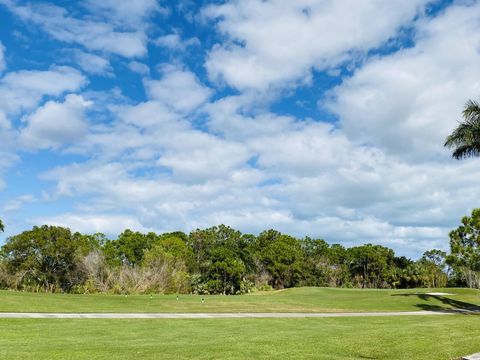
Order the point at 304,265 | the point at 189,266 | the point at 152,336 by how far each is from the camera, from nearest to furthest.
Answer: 1. the point at 152,336
2. the point at 189,266
3. the point at 304,265

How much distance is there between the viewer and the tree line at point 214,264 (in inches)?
1783

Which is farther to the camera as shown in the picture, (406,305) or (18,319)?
Result: (406,305)

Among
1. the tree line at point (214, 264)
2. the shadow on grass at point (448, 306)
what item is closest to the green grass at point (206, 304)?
the shadow on grass at point (448, 306)

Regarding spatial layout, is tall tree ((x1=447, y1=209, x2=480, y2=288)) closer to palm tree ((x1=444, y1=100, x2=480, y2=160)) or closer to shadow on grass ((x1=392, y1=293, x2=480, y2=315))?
shadow on grass ((x1=392, y1=293, x2=480, y2=315))

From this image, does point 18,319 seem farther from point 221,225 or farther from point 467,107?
point 221,225

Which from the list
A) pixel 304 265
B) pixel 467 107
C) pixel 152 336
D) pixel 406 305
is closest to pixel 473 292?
pixel 406 305

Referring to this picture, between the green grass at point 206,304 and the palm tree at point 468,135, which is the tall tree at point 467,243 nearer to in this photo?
the green grass at point 206,304

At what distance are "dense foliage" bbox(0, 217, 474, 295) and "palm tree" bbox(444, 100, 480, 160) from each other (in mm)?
9661

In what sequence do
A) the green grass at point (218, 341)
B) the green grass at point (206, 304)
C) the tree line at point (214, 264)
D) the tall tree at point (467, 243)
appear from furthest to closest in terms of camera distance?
the tree line at point (214, 264) < the tall tree at point (467, 243) < the green grass at point (206, 304) < the green grass at point (218, 341)

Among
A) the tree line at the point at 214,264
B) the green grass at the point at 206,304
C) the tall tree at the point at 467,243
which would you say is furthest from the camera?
the tree line at the point at 214,264

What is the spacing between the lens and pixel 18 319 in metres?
19.8

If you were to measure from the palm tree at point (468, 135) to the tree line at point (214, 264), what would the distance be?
953cm

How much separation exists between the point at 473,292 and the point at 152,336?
38007 mm

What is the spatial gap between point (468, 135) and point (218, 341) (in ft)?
76.5
